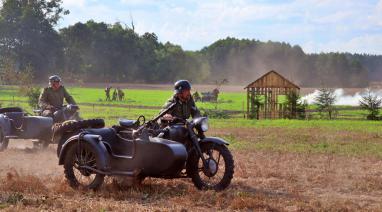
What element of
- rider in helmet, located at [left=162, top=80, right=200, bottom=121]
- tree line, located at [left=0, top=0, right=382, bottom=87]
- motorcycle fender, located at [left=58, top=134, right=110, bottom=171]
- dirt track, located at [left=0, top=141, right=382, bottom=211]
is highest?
tree line, located at [left=0, top=0, right=382, bottom=87]

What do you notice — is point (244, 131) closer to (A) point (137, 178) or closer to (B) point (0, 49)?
(A) point (137, 178)

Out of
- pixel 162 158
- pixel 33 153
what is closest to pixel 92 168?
pixel 162 158

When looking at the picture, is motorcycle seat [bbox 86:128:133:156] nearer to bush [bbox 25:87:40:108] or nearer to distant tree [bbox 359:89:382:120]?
bush [bbox 25:87:40:108]

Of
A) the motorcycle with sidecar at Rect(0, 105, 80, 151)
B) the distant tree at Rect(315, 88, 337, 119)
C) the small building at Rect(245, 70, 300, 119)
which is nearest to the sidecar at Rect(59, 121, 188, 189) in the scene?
the motorcycle with sidecar at Rect(0, 105, 80, 151)

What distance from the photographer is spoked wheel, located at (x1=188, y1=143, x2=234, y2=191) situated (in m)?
9.64

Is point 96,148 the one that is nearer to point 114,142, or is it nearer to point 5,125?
point 114,142

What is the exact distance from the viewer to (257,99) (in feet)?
129

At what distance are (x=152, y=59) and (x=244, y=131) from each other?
82505 mm

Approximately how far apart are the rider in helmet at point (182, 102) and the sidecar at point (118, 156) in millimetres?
650

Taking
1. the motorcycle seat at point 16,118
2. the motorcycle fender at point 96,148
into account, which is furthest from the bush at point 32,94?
the motorcycle fender at point 96,148

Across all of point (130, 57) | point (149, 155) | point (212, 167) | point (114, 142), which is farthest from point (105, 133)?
point (130, 57)

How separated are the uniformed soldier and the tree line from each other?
60828 mm

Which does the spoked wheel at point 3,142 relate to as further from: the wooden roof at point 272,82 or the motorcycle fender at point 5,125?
the wooden roof at point 272,82

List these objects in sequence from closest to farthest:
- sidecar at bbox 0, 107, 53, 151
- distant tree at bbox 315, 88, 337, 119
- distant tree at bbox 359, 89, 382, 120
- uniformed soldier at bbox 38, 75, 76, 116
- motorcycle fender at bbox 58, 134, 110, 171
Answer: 1. motorcycle fender at bbox 58, 134, 110, 171
2. sidecar at bbox 0, 107, 53, 151
3. uniformed soldier at bbox 38, 75, 76, 116
4. distant tree at bbox 359, 89, 382, 120
5. distant tree at bbox 315, 88, 337, 119
